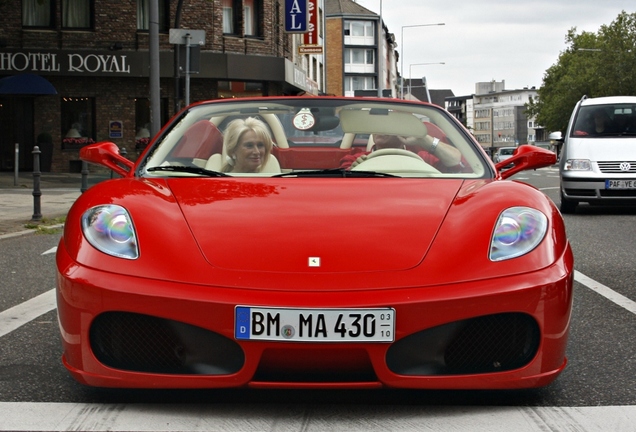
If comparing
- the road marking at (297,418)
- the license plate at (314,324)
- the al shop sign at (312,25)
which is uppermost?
the al shop sign at (312,25)

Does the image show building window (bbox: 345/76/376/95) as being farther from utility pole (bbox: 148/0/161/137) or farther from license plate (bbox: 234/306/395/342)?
license plate (bbox: 234/306/395/342)

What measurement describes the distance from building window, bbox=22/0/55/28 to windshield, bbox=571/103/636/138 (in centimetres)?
2110

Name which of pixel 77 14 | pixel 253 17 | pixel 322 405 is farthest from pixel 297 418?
pixel 253 17

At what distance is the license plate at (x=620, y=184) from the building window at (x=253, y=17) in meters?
23.7

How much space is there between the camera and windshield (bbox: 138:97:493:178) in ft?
13.9

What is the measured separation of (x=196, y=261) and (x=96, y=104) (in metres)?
29.2

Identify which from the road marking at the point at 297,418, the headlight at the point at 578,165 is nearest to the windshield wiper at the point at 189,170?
the road marking at the point at 297,418

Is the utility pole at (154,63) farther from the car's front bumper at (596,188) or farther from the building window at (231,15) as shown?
the building window at (231,15)

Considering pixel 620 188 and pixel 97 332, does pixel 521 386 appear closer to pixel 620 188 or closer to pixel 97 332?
pixel 97 332

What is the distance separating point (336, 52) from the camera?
8750 cm

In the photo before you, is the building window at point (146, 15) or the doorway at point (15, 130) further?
the building window at point (146, 15)

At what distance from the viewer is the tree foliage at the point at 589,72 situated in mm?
67000

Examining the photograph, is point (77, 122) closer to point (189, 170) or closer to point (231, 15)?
point (231, 15)

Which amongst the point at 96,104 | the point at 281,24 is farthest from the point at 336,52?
the point at 96,104
